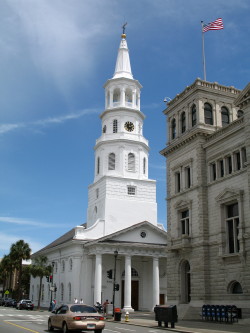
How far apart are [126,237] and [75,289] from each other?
9.22 meters

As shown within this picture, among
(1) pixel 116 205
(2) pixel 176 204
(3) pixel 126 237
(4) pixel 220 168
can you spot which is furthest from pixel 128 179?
(4) pixel 220 168

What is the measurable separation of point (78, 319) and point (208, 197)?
61.8ft

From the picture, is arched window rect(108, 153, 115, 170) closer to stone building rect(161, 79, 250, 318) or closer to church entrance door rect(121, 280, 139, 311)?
church entrance door rect(121, 280, 139, 311)

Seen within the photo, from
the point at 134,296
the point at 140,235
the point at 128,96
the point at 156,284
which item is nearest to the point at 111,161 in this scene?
the point at 128,96

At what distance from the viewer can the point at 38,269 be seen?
2355 inches

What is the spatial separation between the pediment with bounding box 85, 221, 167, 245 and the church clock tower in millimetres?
4257

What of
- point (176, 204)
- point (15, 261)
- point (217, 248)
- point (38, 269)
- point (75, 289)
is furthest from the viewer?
point (15, 261)

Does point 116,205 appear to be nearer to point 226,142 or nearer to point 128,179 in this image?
point 128,179

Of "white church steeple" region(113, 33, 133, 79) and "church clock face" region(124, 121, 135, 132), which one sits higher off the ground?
"white church steeple" region(113, 33, 133, 79)

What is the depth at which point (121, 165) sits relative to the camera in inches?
2469

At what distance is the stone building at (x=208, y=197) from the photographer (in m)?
31.9

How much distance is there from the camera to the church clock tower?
60.8 metres

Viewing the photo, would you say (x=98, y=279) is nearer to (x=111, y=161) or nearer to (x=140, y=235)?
(x=140, y=235)

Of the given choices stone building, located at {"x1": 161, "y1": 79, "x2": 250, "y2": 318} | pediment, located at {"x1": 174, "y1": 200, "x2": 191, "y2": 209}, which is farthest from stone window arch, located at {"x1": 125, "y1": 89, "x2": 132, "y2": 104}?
pediment, located at {"x1": 174, "y1": 200, "x2": 191, "y2": 209}
